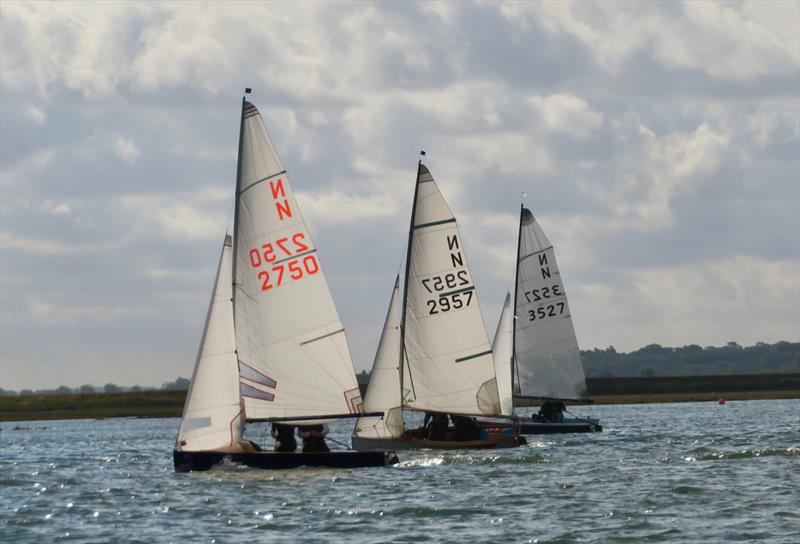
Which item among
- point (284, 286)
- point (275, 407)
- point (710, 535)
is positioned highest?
point (284, 286)

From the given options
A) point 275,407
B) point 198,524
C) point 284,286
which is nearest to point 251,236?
point 284,286

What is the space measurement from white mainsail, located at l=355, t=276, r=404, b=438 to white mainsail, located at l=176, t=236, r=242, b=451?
1050cm

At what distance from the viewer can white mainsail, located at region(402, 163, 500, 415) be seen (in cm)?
5784

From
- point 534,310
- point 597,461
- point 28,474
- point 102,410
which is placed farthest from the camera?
point 102,410

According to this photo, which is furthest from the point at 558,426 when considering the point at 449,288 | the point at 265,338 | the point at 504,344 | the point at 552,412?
the point at 265,338

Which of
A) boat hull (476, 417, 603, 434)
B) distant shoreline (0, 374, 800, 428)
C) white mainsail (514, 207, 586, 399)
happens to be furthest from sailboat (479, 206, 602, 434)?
distant shoreline (0, 374, 800, 428)

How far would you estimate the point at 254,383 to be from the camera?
47156mm

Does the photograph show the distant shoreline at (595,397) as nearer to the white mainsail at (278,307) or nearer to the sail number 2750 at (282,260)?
the white mainsail at (278,307)

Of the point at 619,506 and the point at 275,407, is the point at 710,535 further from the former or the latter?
the point at 275,407

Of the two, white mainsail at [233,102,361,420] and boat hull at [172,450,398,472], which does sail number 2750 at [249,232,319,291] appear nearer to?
white mainsail at [233,102,361,420]

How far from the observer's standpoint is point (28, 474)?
5600cm

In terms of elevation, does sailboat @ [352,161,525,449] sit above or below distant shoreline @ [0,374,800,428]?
below

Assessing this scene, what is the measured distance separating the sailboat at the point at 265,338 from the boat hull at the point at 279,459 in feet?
0.15

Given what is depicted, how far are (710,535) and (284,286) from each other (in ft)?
60.7
